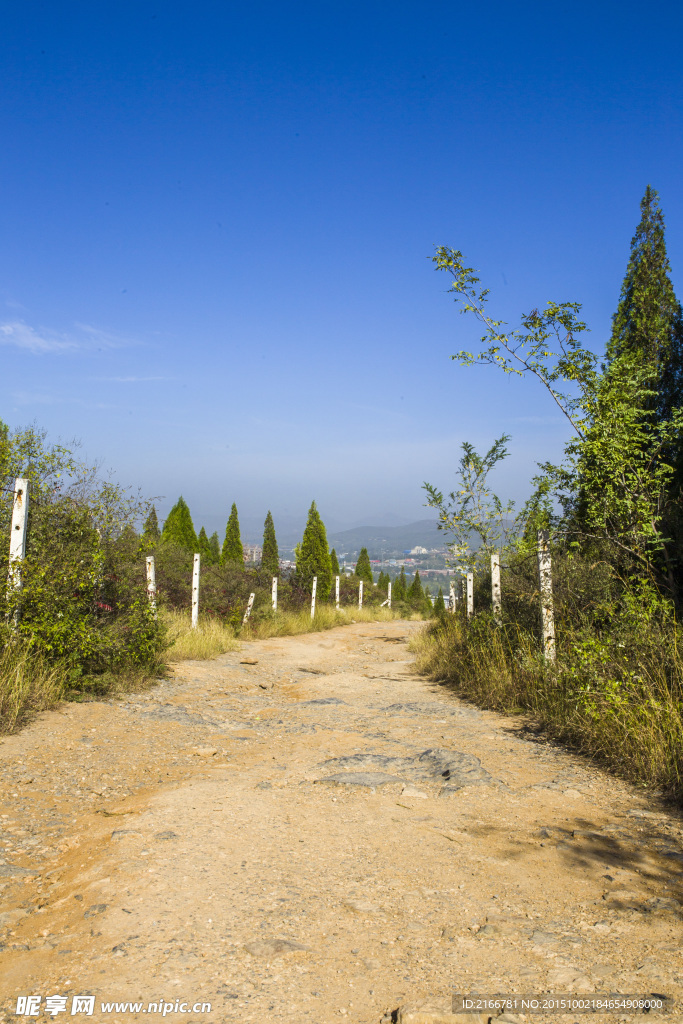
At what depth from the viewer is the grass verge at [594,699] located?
14.6 ft

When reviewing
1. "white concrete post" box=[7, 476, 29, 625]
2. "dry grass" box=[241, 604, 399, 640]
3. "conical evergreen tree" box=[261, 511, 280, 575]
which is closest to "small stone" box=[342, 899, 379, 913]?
"white concrete post" box=[7, 476, 29, 625]

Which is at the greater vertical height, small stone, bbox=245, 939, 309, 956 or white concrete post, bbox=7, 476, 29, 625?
white concrete post, bbox=7, 476, 29, 625

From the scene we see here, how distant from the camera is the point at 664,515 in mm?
6520

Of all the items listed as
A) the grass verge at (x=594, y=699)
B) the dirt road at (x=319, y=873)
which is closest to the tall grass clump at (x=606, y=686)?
the grass verge at (x=594, y=699)

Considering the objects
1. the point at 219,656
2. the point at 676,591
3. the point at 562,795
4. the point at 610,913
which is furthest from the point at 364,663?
the point at 610,913

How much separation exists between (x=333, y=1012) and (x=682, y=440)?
23.3 ft

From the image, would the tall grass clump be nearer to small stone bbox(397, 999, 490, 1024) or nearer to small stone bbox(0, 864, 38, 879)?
small stone bbox(397, 999, 490, 1024)

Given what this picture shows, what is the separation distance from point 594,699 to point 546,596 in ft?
5.51

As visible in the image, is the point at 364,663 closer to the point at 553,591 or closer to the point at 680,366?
the point at 553,591

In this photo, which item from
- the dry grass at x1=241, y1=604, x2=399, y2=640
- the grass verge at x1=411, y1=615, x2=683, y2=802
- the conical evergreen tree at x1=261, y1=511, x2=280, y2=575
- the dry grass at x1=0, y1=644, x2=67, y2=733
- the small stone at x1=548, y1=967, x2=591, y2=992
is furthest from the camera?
the conical evergreen tree at x1=261, y1=511, x2=280, y2=575

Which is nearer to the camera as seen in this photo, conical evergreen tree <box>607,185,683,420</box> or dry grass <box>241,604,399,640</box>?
conical evergreen tree <box>607,185,683,420</box>

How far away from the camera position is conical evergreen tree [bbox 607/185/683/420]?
7.85 metres

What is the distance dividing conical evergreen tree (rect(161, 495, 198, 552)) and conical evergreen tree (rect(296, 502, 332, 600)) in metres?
5.47

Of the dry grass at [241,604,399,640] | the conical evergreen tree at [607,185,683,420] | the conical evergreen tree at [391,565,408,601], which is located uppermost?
the conical evergreen tree at [607,185,683,420]
